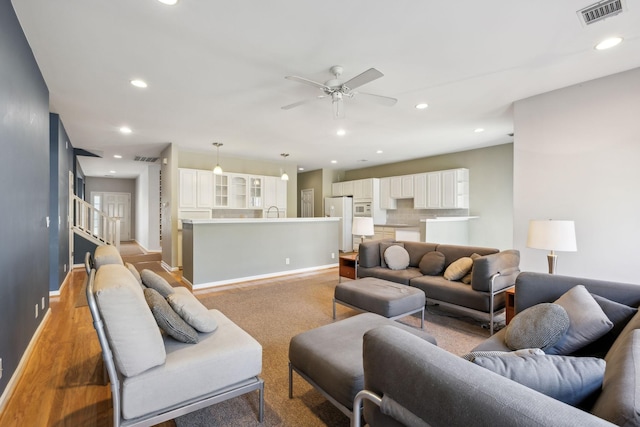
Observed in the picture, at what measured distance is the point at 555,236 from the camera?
Result: 8.52ft

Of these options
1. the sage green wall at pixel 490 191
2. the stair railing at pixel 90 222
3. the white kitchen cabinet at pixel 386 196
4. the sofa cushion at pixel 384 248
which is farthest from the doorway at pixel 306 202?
the sofa cushion at pixel 384 248

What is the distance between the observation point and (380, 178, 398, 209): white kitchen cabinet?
27.3 ft

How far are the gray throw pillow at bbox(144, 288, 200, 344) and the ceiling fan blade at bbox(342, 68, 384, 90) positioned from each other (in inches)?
88.1

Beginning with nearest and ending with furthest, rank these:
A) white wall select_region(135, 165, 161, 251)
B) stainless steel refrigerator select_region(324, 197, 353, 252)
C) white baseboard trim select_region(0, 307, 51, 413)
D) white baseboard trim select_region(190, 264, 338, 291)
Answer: white baseboard trim select_region(0, 307, 51, 413), white baseboard trim select_region(190, 264, 338, 291), stainless steel refrigerator select_region(324, 197, 353, 252), white wall select_region(135, 165, 161, 251)

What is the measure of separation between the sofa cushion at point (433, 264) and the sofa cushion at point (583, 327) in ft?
7.10

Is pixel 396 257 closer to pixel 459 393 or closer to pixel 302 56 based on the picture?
pixel 302 56

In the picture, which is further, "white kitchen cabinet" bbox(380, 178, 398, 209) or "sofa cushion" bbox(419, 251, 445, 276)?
"white kitchen cabinet" bbox(380, 178, 398, 209)

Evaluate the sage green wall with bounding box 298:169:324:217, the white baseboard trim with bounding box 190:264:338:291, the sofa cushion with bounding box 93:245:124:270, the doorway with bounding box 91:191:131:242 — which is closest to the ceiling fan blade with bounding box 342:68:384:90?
the sofa cushion with bounding box 93:245:124:270

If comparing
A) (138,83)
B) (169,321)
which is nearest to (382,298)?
(169,321)

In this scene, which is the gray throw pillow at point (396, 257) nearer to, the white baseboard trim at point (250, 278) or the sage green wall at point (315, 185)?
the white baseboard trim at point (250, 278)

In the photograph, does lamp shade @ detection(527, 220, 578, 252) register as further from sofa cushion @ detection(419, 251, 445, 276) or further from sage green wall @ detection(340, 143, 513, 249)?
sage green wall @ detection(340, 143, 513, 249)

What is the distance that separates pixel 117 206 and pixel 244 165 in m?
7.53

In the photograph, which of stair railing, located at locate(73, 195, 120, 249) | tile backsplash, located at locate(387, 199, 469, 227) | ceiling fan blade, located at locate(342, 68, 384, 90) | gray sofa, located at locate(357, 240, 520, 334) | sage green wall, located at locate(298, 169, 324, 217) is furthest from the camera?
sage green wall, located at locate(298, 169, 324, 217)

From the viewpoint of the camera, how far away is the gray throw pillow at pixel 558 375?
982 mm
